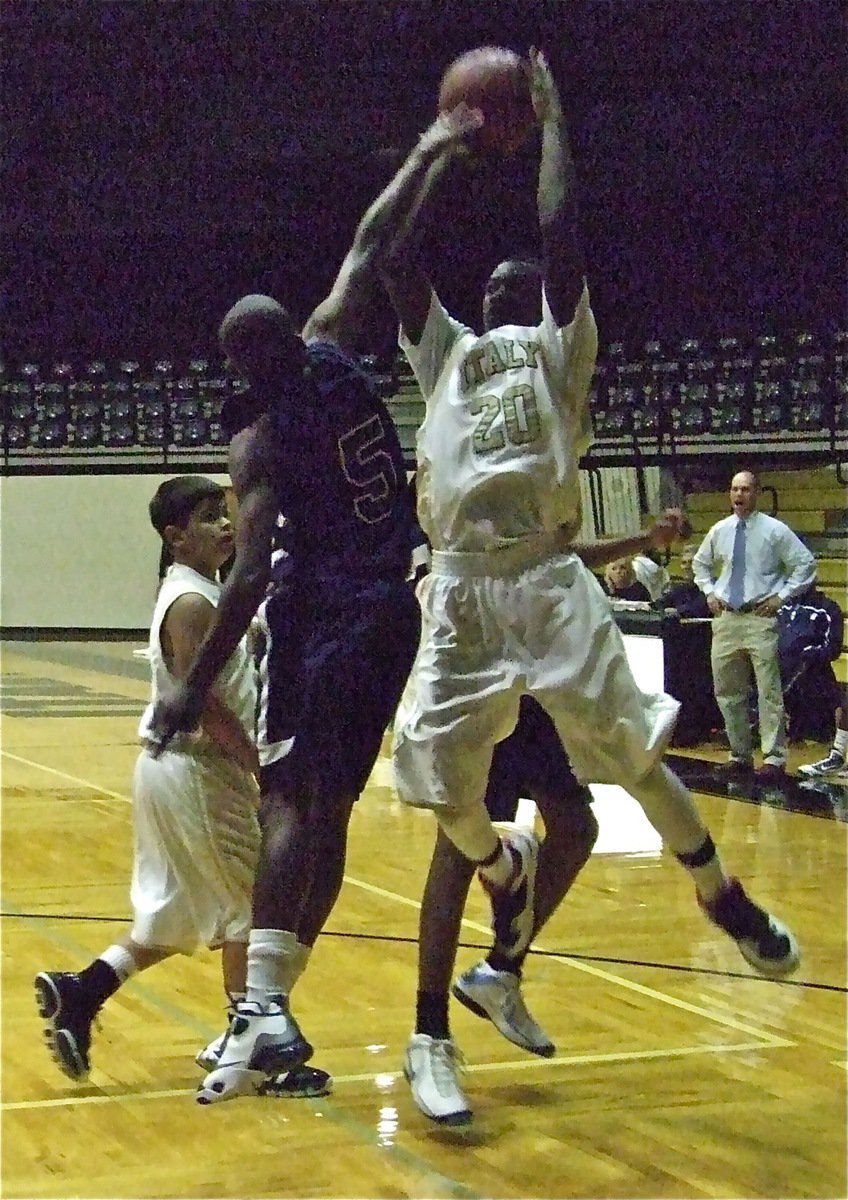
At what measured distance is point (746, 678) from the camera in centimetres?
942

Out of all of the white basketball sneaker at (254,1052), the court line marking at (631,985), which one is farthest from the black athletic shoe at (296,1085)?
the court line marking at (631,985)

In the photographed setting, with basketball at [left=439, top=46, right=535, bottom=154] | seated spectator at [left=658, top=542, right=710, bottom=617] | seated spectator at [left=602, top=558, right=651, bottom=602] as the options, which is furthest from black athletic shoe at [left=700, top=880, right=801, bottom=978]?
seated spectator at [left=602, top=558, right=651, bottom=602]

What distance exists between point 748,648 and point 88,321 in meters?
8.96

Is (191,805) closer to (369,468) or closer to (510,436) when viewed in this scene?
(369,468)

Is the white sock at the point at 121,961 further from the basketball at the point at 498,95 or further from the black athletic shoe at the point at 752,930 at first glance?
the basketball at the point at 498,95

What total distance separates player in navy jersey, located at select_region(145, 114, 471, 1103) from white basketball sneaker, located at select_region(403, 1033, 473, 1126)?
0.32m

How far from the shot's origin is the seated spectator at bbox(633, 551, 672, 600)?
32.6 feet

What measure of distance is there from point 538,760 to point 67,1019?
1.18 metres

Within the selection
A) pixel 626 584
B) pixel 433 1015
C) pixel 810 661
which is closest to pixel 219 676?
pixel 433 1015

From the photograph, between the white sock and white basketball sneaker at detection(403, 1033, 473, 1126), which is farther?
the white sock

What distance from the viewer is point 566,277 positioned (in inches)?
135

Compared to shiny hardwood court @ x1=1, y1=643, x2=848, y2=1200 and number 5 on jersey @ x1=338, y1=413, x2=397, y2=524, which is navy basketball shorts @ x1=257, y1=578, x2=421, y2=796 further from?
shiny hardwood court @ x1=1, y1=643, x2=848, y2=1200

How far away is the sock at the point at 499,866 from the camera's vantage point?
144 inches

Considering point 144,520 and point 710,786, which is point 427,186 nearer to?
point 710,786
